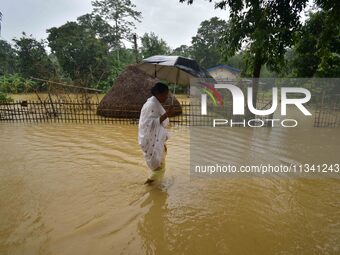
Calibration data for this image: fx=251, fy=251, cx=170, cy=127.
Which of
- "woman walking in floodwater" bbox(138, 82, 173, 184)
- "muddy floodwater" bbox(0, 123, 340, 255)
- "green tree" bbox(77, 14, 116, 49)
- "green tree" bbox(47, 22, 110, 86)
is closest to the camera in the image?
"muddy floodwater" bbox(0, 123, 340, 255)

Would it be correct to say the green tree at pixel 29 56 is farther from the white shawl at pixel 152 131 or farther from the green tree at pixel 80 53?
the white shawl at pixel 152 131

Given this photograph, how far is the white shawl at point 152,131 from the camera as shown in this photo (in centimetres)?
365

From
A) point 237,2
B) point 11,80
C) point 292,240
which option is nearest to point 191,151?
point 292,240

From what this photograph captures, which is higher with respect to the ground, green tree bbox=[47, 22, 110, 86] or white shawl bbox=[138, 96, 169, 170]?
green tree bbox=[47, 22, 110, 86]

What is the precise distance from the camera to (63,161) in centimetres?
534

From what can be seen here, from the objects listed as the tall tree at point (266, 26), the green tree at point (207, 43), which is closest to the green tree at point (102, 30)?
the green tree at point (207, 43)

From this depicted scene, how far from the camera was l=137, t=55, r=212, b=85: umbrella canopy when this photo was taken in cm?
436

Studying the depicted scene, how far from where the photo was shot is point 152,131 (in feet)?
12.3

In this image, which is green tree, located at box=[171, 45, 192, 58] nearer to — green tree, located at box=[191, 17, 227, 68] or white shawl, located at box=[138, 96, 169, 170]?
green tree, located at box=[191, 17, 227, 68]

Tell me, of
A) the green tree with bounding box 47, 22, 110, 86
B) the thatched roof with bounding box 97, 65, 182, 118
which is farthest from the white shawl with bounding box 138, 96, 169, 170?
the green tree with bounding box 47, 22, 110, 86

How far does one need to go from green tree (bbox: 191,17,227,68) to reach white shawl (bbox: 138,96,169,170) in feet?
90.6

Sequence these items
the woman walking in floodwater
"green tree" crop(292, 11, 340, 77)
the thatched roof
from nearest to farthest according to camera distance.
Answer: the woman walking in floodwater < the thatched roof < "green tree" crop(292, 11, 340, 77)

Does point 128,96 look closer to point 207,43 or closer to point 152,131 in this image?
point 152,131

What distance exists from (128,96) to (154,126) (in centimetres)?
721
